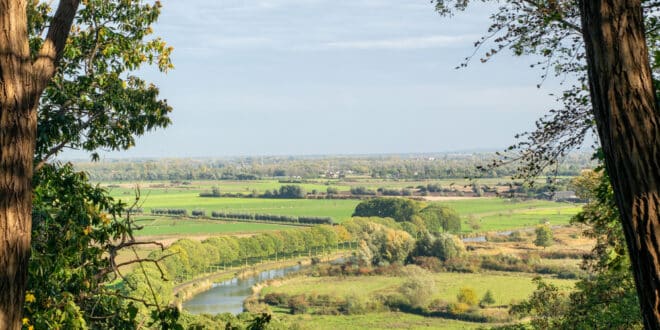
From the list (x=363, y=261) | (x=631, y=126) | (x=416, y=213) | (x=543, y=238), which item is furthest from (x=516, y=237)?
(x=631, y=126)

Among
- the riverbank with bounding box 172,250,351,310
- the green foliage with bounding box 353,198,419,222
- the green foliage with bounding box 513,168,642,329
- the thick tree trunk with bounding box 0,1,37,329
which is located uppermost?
the thick tree trunk with bounding box 0,1,37,329

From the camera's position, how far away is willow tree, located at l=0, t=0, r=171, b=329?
280cm

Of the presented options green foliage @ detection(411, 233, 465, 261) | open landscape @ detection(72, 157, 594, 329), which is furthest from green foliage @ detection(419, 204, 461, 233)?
green foliage @ detection(411, 233, 465, 261)

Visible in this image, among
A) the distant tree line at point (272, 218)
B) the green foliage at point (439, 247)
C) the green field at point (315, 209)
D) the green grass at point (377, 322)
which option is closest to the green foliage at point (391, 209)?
the green field at point (315, 209)

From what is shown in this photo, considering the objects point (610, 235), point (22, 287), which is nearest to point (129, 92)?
point (22, 287)

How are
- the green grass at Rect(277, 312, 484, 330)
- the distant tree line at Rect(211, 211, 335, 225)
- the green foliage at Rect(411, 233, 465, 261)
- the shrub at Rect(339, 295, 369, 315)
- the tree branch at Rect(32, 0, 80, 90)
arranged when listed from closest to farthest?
the tree branch at Rect(32, 0, 80, 90), the green grass at Rect(277, 312, 484, 330), the shrub at Rect(339, 295, 369, 315), the green foliage at Rect(411, 233, 465, 261), the distant tree line at Rect(211, 211, 335, 225)

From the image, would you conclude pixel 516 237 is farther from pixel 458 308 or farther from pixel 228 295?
pixel 228 295

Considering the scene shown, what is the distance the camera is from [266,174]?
181000 millimetres

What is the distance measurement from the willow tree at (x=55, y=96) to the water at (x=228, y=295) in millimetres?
34582

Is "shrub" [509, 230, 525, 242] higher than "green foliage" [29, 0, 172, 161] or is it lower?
lower

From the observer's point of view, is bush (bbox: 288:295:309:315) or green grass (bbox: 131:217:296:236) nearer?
bush (bbox: 288:295:309:315)

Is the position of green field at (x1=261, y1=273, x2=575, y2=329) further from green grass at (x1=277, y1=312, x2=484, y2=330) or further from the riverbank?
the riverbank

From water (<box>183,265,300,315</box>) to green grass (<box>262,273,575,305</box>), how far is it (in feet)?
9.27

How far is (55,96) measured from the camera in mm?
6910
